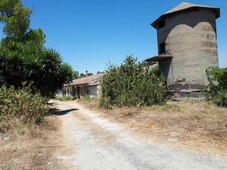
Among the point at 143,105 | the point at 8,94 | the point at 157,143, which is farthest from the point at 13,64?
the point at 157,143

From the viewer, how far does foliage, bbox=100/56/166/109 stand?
16188 mm

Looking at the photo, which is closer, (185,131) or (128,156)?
(128,156)

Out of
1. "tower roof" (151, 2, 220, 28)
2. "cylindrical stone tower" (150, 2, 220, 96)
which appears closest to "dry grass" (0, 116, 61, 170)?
"cylindrical stone tower" (150, 2, 220, 96)

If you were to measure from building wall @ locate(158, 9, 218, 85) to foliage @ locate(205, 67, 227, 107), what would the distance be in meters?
0.57

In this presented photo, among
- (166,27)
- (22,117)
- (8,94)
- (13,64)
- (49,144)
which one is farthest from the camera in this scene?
(166,27)

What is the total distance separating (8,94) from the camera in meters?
11.5

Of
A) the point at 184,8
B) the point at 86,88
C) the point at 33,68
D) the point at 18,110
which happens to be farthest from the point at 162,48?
the point at 86,88

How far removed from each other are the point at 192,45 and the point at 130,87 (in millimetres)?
6202

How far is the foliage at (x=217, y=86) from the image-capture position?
1627 centimetres

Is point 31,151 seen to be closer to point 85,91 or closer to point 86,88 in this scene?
point 86,88

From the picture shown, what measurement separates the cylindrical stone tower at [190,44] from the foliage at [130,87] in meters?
2.02

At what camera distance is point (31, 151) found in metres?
6.94

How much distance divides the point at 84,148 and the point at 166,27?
15.7m

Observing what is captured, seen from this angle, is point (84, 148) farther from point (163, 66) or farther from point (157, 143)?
point (163, 66)
